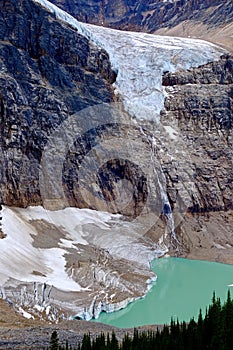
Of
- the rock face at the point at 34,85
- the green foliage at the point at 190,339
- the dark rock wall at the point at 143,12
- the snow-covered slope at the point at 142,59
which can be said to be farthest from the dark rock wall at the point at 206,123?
the dark rock wall at the point at 143,12

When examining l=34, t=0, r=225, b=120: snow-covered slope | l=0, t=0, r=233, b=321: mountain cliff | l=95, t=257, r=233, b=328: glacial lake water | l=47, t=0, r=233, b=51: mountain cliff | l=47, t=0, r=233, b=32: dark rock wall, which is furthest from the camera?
l=47, t=0, r=233, b=32: dark rock wall

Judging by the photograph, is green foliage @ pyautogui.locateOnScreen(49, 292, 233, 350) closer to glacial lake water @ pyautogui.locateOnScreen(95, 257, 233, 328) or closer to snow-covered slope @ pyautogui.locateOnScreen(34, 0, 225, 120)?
glacial lake water @ pyautogui.locateOnScreen(95, 257, 233, 328)

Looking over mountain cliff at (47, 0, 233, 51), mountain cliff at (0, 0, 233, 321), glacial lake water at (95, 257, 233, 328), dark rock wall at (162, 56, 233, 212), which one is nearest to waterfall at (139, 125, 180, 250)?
mountain cliff at (0, 0, 233, 321)

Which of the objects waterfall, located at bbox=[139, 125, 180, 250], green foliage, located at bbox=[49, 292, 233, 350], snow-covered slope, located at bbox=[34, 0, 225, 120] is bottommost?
green foliage, located at bbox=[49, 292, 233, 350]

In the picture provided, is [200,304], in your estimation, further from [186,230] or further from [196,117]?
[196,117]

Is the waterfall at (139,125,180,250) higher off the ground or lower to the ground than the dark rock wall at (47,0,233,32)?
lower

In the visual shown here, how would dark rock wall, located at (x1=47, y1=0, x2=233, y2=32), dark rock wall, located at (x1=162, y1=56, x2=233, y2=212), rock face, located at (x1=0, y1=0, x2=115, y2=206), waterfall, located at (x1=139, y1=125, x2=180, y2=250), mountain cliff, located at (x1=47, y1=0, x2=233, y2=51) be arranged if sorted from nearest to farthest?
rock face, located at (x1=0, y1=0, x2=115, y2=206)
waterfall, located at (x1=139, y1=125, x2=180, y2=250)
dark rock wall, located at (x1=162, y1=56, x2=233, y2=212)
mountain cliff, located at (x1=47, y1=0, x2=233, y2=51)
dark rock wall, located at (x1=47, y1=0, x2=233, y2=32)

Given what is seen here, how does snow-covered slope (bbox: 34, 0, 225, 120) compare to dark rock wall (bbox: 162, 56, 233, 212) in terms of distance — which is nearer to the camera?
dark rock wall (bbox: 162, 56, 233, 212)
